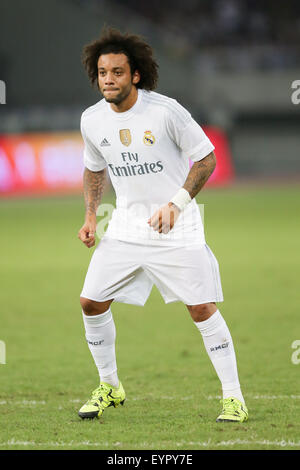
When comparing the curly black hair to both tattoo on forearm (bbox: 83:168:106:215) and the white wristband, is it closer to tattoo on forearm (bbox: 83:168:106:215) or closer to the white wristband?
tattoo on forearm (bbox: 83:168:106:215)

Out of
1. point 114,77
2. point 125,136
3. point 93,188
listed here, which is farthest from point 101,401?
point 114,77

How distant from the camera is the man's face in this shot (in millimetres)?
5364

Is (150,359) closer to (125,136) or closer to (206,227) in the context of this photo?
(125,136)

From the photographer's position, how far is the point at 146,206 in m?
5.59

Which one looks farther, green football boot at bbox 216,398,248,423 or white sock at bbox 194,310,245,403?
white sock at bbox 194,310,245,403

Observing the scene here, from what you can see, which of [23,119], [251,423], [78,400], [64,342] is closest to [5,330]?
[64,342]

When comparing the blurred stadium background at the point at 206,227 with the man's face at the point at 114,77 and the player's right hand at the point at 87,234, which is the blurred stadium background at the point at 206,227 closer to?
the player's right hand at the point at 87,234

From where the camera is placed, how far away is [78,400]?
611cm

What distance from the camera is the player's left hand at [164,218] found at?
516 cm

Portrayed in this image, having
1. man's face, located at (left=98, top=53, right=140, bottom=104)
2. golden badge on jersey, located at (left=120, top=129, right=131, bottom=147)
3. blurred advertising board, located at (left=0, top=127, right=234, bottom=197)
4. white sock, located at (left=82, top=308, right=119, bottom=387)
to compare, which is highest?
man's face, located at (left=98, top=53, right=140, bottom=104)

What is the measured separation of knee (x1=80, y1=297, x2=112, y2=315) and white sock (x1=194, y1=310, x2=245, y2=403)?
667mm

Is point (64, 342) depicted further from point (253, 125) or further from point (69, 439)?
point (253, 125)

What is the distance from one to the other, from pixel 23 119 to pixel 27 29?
28.8 ft

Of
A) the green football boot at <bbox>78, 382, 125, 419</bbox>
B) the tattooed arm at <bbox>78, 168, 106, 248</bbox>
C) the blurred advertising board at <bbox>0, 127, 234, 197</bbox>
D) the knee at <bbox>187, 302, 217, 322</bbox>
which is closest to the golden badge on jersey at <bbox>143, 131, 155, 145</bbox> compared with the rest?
the tattooed arm at <bbox>78, 168, 106, 248</bbox>
